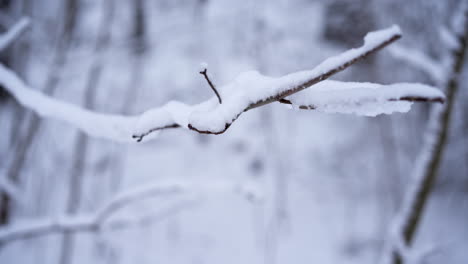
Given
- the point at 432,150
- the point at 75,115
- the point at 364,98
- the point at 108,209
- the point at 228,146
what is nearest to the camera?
the point at 364,98

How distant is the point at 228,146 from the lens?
3865 millimetres

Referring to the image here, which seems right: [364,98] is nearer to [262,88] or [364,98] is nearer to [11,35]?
[262,88]

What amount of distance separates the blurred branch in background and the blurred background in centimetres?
51

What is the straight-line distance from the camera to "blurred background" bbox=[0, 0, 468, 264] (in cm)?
157

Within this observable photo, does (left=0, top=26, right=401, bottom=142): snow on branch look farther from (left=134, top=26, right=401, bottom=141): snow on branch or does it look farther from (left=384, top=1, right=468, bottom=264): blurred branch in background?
(left=384, top=1, right=468, bottom=264): blurred branch in background

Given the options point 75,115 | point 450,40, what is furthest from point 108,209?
point 450,40

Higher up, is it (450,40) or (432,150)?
(450,40)

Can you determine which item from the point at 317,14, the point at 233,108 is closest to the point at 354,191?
the point at 317,14

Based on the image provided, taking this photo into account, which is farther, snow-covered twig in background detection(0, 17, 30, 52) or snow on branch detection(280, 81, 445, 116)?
snow-covered twig in background detection(0, 17, 30, 52)

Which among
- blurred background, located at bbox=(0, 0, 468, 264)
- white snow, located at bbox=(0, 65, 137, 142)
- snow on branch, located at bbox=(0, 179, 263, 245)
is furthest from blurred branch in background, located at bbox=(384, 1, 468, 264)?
white snow, located at bbox=(0, 65, 137, 142)

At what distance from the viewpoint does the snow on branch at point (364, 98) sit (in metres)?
0.25

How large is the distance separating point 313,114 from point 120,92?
3232mm

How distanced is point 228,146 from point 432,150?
307 cm

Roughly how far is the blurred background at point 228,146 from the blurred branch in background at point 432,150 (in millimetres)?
514
